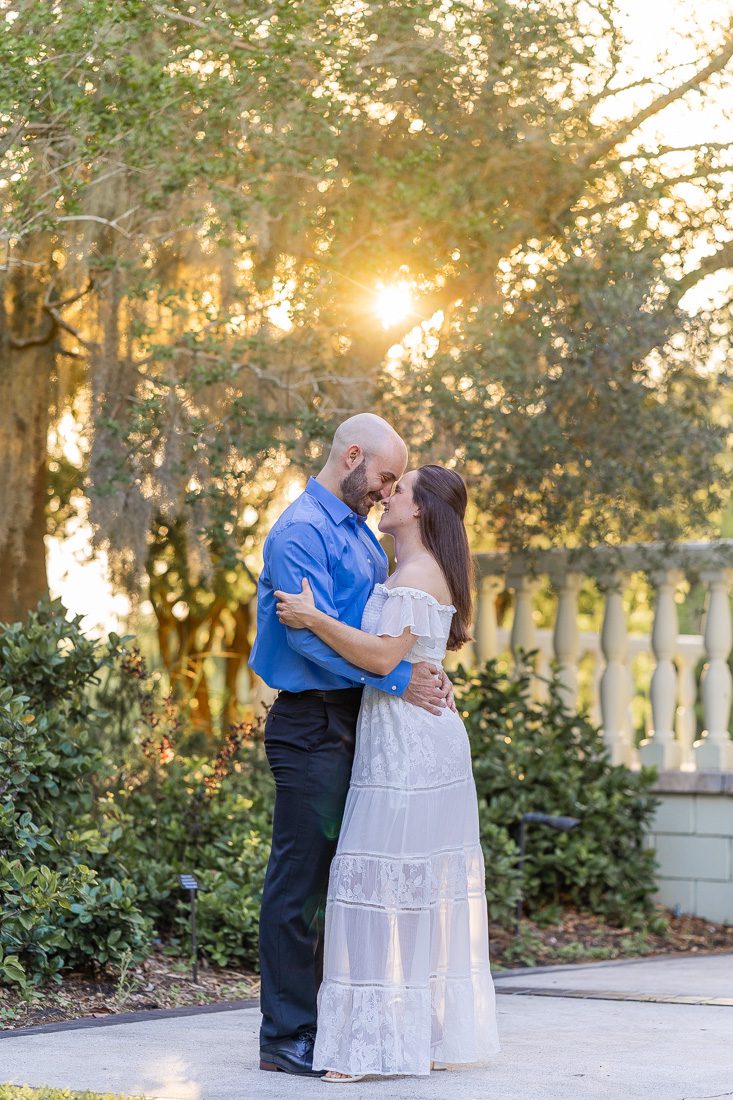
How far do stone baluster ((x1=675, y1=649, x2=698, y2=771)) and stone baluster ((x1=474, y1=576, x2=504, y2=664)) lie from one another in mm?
1071

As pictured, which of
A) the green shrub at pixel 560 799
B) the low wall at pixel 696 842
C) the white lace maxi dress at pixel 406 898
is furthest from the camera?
the low wall at pixel 696 842

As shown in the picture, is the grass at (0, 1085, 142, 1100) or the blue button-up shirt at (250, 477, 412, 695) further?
the blue button-up shirt at (250, 477, 412, 695)

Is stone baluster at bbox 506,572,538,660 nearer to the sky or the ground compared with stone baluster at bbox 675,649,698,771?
nearer to the sky

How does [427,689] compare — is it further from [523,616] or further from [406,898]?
[523,616]

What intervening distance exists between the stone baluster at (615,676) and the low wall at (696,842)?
0.31m

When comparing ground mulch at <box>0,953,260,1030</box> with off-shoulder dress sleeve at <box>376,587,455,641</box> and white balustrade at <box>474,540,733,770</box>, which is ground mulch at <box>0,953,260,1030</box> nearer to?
off-shoulder dress sleeve at <box>376,587,455,641</box>

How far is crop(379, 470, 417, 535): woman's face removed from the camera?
424 cm

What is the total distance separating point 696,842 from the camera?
25.1ft

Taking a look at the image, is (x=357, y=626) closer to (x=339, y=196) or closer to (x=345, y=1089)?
(x=345, y=1089)

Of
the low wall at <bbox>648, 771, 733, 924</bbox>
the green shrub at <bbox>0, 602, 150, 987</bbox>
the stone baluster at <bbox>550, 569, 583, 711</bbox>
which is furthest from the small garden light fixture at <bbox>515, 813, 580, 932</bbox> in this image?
the green shrub at <bbox>0, 602, 150, 987</bbox>

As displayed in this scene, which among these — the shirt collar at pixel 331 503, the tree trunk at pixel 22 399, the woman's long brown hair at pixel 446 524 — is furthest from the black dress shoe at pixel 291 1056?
the tree trunk at pixel 22 399

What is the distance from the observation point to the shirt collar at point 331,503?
4199mm

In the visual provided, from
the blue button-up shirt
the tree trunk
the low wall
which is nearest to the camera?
the blue button-up shirt

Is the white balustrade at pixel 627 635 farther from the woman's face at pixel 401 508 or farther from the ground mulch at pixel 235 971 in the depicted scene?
the woman's face at pixel 401 508
